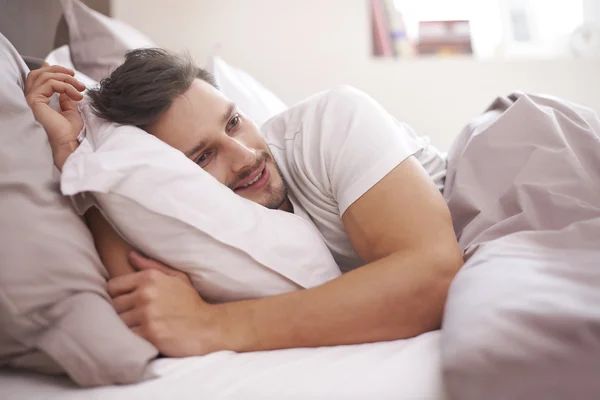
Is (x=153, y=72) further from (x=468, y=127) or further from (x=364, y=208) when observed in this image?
(x=468, y=127)

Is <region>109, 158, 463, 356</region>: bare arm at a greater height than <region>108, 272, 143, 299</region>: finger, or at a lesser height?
lesser

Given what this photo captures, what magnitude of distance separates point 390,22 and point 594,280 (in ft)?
5.75

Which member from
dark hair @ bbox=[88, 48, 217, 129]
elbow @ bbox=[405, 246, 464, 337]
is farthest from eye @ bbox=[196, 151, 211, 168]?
elbow @ bbox=[405, 246, 464, 337]

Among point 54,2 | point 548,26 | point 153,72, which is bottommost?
point 548,26

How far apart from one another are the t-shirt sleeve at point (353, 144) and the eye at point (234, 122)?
0.49ft

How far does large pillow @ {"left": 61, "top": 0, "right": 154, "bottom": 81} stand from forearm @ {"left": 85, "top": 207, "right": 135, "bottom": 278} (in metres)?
0.73

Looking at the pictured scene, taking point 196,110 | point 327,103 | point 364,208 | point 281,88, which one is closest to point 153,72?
point 196,110

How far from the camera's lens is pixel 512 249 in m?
0.71

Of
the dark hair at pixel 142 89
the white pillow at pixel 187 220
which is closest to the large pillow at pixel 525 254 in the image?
the white pillow at pixel 187 220

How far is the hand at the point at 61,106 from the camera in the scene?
835 mm

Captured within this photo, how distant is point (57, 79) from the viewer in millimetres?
930

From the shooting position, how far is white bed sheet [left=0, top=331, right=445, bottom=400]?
545 mm

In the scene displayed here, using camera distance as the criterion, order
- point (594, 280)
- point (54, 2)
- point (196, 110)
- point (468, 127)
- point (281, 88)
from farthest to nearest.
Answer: point (281, 88)
point (54, 2)
point (468, 127)
point (196, 110)
point (594, 280)

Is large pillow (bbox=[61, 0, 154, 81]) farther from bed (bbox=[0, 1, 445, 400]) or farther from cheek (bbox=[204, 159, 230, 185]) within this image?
bed (bbox=[0, 1, 445, 400])
